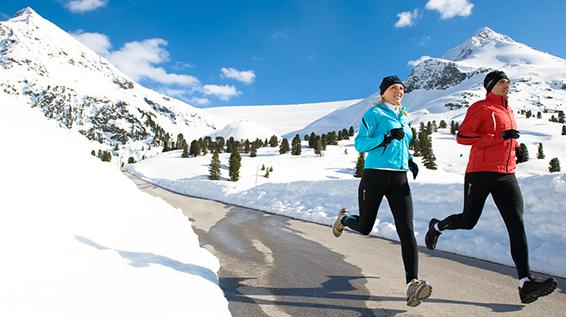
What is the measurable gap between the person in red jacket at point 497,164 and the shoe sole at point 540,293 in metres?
0.04

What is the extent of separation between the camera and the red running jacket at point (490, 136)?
4137mm

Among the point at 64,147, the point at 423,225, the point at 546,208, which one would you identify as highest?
the point at 64,147

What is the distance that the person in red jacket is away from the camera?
12.9 feet

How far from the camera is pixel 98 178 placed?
23.7ft

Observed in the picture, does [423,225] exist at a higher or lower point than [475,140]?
lower

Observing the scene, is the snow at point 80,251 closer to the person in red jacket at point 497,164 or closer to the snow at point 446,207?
the person in red jacket at point 497,164

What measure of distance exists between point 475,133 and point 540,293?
1661 millimetres

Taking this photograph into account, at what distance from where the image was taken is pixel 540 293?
12.0 feet

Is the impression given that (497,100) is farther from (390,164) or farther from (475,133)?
(390,164)

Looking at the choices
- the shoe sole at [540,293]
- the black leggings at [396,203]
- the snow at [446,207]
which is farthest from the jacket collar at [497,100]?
the snow at [446,207]

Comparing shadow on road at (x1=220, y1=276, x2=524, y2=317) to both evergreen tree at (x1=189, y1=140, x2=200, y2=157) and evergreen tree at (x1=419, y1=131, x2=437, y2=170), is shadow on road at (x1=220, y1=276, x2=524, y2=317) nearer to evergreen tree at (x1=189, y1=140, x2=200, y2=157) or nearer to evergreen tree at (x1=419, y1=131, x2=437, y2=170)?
evergreen tree at (x1=419, y1=131, x2=437, y2=170)

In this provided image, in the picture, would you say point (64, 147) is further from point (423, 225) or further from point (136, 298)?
point (423, 225)

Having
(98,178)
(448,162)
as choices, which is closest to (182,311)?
(98,178)

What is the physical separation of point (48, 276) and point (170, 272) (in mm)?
1257
